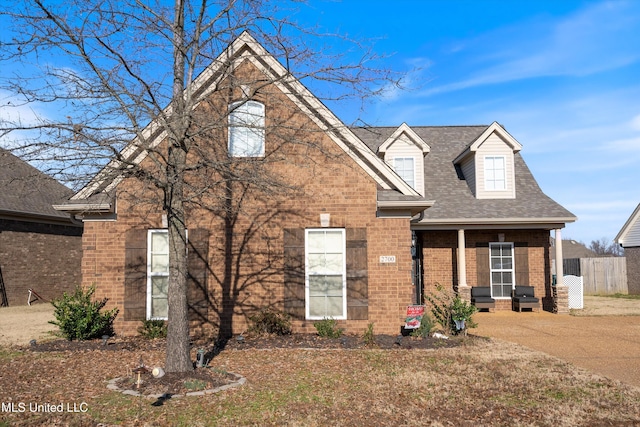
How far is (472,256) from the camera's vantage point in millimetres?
18359

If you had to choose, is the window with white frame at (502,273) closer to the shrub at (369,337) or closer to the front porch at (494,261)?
the front porch at (494,261)

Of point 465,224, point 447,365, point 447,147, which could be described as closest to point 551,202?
point 465,224

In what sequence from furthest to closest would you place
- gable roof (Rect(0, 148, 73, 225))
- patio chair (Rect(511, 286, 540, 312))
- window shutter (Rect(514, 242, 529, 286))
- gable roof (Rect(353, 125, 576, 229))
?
1. gable roof (Rect(0, 148, 73, 225))
2. window shutter (Rect(514, 242, 529, 286))
3. patio chair (Rect(511, 286, 540, 312))
4. gable roof (Rect(353, 125, 576, 229))

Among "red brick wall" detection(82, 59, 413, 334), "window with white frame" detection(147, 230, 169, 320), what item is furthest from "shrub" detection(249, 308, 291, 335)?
"window with white frame" detection(147, 230, 169, 320)

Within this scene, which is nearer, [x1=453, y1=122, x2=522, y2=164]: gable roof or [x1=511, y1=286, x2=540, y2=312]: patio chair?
[x1=511, y1=286, x2=540, y2=312]: patio chair

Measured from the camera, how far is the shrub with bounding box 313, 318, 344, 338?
11289 mm

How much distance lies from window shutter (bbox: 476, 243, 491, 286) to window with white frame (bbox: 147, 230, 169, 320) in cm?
1081

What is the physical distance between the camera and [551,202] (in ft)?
59.9

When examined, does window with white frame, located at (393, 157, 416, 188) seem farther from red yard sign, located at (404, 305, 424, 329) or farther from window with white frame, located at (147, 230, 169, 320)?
window with white frame, located at (147, 230, 169, 320)

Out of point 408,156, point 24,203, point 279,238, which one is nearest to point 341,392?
point 279,238

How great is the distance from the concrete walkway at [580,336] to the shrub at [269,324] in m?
4.76

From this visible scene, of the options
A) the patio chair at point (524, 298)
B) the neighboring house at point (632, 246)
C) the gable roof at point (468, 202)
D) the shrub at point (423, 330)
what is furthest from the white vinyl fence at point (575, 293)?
the neighboring house at point (632, 246)

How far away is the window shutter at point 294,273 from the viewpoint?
11.7 metres

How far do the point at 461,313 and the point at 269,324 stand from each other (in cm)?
414
